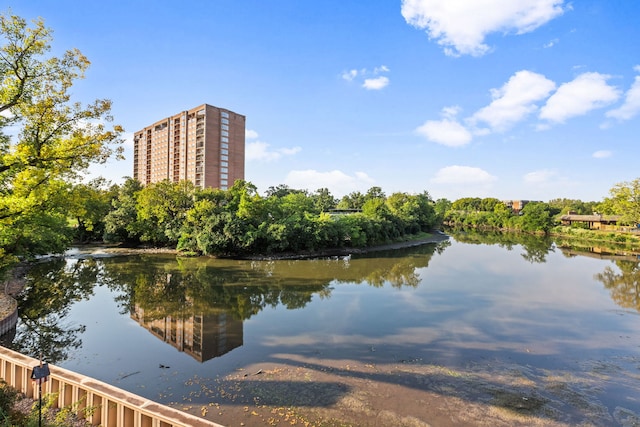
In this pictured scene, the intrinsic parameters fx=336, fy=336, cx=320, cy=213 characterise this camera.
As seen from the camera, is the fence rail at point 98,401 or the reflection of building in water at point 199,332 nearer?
the fence rail at point 98,401

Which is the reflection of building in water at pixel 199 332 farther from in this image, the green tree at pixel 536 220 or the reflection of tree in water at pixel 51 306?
the green tree at pixel 536 220

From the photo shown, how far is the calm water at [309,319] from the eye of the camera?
34.4ft

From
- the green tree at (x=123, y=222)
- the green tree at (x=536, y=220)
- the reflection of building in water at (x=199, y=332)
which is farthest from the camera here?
the green tree at (x=536, y=220)

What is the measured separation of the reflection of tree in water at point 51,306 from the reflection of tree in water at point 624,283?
83.6ft

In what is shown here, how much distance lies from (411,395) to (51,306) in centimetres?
1621

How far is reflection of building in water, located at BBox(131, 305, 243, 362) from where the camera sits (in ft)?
36.9

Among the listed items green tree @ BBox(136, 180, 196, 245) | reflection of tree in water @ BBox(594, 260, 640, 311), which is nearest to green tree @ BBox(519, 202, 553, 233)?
reflection of tree in water @ BBox(594, 260, 640, 311)

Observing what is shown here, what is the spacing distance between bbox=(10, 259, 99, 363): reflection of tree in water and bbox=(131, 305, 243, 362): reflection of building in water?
2540 mm

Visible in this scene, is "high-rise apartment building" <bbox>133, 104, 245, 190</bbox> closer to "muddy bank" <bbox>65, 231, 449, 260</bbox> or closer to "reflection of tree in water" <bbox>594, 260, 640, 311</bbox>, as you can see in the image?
"muddy bank" <bbox>65, 231, 449, 260</bbox>

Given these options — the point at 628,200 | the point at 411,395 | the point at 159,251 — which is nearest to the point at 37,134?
the point at 411,395

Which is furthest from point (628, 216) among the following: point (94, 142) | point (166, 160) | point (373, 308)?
point (166, 160)

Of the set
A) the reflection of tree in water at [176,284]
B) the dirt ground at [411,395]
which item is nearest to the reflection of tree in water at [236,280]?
the reflection of tree in water at [176,284]

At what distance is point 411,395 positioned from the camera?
27.8 feet

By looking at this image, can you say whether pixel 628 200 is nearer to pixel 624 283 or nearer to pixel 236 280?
pixel 624 283
